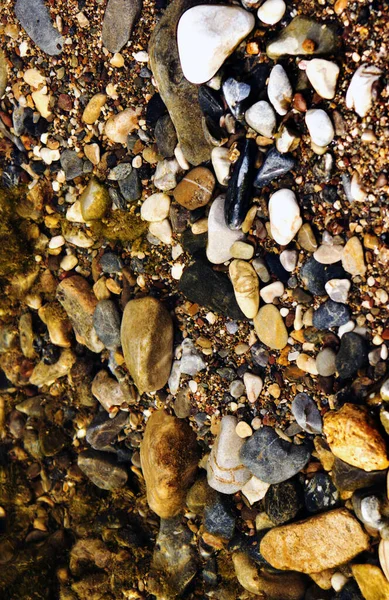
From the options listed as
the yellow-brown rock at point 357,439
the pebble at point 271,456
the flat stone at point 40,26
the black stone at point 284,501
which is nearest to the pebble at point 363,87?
the yellow-brown rock at point 357,439

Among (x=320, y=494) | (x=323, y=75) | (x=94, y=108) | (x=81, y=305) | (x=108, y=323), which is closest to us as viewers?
(x=323, y=75)

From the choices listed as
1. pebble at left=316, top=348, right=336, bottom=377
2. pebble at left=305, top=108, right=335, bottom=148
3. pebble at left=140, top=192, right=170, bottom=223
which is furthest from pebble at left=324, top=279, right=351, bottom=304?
pebble at left=140, top=192, right=170, bottom=223

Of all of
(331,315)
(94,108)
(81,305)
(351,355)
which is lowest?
(81,305)

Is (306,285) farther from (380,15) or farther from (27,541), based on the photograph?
(27,541)

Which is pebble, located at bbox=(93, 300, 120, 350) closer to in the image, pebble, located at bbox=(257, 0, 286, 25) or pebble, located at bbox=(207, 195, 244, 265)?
pebble, located at bbox=(207, 195, 244, 265)

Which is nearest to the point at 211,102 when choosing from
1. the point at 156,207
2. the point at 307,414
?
the point at 156,207

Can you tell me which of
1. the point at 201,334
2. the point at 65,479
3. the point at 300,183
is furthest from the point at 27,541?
the point at 300,183

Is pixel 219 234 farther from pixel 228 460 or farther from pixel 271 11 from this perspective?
pixel 228 460

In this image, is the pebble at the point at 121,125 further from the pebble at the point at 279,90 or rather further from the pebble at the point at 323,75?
the pebble at the point at 323,75
